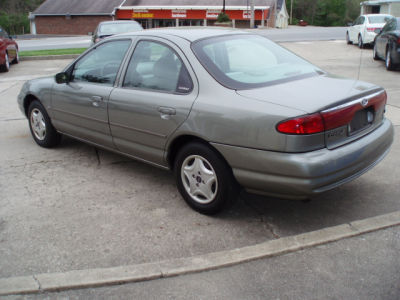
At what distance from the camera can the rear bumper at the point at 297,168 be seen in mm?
3320

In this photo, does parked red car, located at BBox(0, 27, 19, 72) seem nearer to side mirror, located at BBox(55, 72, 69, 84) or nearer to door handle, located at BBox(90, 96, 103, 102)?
side mirror, located at BBox(55, 72, 69, 84)

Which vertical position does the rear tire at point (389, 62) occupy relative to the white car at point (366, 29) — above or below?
below

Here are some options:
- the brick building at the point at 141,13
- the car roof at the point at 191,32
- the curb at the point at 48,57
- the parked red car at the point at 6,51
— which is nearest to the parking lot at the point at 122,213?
the car roof at the point at 191,32

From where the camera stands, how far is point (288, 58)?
4.59 m

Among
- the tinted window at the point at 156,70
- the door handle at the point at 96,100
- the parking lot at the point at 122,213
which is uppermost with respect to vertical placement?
the tinted window at the point at 156,70

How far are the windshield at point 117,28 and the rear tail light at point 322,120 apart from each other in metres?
14.0

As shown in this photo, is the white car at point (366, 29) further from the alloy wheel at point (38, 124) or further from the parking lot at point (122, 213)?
the alloy wheel at point (38, 124)

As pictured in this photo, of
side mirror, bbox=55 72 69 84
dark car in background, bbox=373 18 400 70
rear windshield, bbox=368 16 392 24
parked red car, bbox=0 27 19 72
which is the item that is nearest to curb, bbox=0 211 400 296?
side mirror, bbox=55 72 69 84

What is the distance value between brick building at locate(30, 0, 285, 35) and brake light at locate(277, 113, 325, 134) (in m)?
54.3

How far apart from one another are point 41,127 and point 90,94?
1.52m

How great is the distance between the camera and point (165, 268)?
3.20 m

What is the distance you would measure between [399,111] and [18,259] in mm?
6548

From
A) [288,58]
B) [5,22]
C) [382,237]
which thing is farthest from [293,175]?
[5,22]

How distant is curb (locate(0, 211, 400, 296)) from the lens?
120 inches
